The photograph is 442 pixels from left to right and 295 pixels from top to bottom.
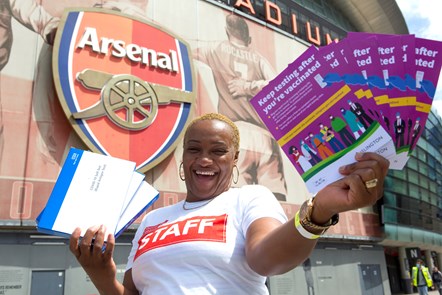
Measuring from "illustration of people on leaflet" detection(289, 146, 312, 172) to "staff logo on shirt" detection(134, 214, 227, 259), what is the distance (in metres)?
0.44

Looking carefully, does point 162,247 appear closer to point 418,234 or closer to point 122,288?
point 122,288

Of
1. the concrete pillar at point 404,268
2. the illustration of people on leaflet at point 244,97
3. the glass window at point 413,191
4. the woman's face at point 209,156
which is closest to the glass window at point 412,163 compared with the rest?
the glass window at point 413,191

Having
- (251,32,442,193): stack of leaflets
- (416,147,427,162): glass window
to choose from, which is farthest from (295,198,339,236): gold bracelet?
(416,147,427,162): glass window

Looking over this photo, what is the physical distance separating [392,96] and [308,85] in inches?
11.4

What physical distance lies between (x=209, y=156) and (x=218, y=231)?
0.38 m

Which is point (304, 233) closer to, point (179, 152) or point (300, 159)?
point (300, 159)

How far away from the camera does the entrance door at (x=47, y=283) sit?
29.8 ft

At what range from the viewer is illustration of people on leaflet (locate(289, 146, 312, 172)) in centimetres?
135

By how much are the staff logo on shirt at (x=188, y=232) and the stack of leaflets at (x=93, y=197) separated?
14cm

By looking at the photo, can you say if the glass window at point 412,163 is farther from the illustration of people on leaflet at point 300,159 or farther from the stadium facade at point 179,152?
the illustration of people on leaflet at point 300,159

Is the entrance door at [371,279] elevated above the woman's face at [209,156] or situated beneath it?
situated beneath

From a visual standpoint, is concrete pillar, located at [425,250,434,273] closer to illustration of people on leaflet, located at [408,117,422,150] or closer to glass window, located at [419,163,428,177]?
glass window, located at [419,163,428,177]

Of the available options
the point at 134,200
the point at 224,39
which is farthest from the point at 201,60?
the point at 134,200

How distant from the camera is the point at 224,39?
49.9 feet
